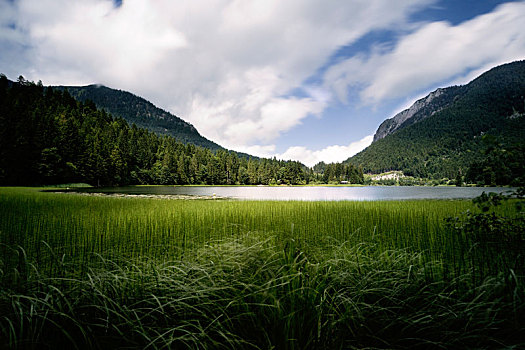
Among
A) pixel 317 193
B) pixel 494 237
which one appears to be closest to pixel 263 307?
pixel 494 237

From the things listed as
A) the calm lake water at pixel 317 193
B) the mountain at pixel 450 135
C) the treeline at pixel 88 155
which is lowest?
the calm lake water at pixel 317 193

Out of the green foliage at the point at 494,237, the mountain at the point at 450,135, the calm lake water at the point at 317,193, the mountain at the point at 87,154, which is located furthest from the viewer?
the mountain at the point at 450,135

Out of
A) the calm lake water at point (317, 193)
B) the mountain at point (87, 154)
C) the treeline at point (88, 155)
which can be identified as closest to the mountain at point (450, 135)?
the treeline at point (88, 155)

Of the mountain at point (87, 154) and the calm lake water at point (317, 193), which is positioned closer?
the calm lake water at point (317, 193)

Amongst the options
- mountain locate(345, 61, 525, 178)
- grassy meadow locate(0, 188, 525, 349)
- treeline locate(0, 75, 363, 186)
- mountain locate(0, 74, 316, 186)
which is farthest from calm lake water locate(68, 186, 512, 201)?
mountain locate(345, 61, 525, 178)

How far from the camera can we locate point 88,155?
50531mm

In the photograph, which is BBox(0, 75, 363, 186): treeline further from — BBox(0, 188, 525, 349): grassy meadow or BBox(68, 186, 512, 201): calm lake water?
BBox(0, 188, 525, 349): grassy meadow

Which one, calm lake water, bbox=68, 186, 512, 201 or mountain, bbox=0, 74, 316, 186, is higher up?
mountain, bbox=0, 74, 316, 186

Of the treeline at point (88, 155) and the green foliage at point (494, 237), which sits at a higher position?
the treeline at point (88, 155)

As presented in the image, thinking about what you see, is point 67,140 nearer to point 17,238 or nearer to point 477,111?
point 17,238

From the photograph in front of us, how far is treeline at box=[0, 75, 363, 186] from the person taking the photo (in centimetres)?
3759

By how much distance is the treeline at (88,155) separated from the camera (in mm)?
37594

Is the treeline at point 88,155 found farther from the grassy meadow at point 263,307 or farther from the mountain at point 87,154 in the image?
the grassy meadow at point 263,307

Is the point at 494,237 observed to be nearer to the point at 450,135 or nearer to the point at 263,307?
the point at 263,307
